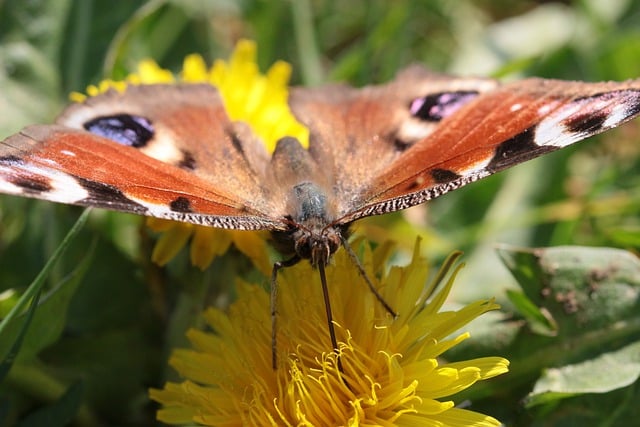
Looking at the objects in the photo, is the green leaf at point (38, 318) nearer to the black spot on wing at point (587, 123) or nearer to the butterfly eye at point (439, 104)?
the butterfly eye at point (439, 104)

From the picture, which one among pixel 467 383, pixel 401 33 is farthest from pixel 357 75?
pixel 467 383

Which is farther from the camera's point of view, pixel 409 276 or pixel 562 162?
pixel 562 162

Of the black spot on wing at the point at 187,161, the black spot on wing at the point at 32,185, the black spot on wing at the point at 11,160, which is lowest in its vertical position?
the black spot on wing at the point at 32,185

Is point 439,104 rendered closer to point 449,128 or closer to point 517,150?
point 449,128

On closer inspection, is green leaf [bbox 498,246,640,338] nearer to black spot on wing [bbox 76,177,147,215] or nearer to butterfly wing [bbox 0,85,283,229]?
butterfly wing [bbox 0,85,283,229]

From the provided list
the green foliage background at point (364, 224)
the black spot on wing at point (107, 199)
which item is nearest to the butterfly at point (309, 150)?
the black spot on wing at point (107, 199)

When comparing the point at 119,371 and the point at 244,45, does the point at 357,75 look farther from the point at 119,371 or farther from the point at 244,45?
the point at 119,371
